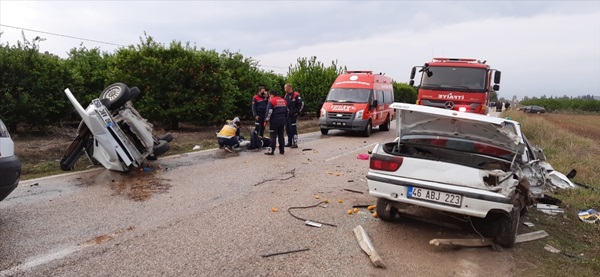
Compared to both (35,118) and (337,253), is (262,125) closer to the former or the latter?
(35,118)

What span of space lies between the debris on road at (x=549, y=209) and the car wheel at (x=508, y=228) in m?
2.08

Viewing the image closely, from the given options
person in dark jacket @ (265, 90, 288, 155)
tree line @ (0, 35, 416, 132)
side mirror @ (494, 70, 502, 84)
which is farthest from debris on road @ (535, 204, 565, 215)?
tree line @ (0, 35, 416, 132)

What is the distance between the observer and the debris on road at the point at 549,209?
6053mm

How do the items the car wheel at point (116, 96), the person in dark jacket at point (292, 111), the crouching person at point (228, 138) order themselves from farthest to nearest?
1. the person in dark jacket at point (292, 111)
2. the crouching person at point (228, 138)
3. the car wheel at point (116, 96)

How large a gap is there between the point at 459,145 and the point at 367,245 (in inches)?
67.7

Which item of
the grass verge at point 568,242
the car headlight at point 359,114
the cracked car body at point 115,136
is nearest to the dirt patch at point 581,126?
the car headlight at point 359,114

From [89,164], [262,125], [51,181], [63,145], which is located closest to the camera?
[51,181]

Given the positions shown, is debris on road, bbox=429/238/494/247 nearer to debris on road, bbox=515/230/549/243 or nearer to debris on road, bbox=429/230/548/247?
debris on road, bbox=429/230/548/247

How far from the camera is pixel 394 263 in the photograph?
3.97 metres

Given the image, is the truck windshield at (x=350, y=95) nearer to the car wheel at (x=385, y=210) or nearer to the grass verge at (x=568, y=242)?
the grass verge at (x=568, y=242)

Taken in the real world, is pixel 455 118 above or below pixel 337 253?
above

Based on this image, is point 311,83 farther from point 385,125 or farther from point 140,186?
point 140,186

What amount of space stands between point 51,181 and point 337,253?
18.1 feet

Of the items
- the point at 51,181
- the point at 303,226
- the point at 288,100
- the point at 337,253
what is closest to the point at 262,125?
the point at 288,100
